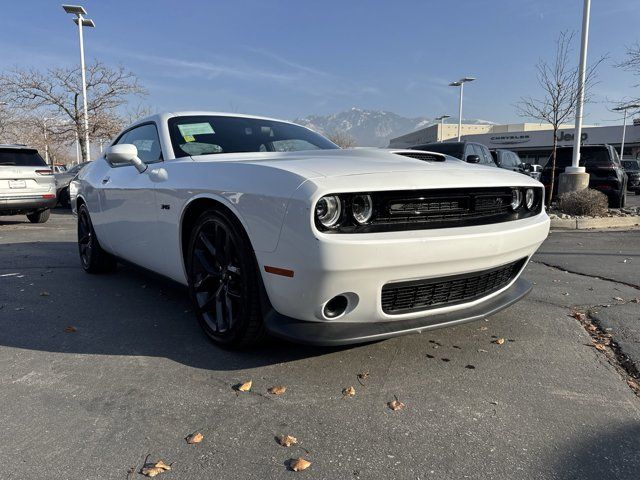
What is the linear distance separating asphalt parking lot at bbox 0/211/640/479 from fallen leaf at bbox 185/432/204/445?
2cm

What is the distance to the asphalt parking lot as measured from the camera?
6.27 feet

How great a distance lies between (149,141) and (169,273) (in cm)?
115

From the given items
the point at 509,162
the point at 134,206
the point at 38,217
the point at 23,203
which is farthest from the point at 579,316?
the point at 38,217

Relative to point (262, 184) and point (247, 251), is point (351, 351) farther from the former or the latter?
point (262, 184)

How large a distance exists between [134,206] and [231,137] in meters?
0.92

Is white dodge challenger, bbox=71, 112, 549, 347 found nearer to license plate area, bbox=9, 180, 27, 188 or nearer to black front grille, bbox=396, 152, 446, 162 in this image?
black front grille, bbox=396, 152, 446, 162

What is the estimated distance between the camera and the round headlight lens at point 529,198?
305cm

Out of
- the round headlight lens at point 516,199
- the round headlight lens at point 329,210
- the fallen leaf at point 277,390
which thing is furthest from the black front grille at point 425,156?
the fallen leaf at point 277,390

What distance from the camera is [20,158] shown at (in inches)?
383

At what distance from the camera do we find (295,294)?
2.35m

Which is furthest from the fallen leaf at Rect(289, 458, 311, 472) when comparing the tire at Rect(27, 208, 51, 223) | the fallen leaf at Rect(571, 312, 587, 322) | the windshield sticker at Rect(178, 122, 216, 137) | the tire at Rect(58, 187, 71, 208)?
→ the tire at Rect(58, 187, 71, 208)

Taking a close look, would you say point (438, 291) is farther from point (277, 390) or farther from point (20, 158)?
point (20, 158)

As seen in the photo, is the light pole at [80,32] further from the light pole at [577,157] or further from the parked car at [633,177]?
the parked car at [633,177]

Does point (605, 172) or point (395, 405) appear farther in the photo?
point (605, 172)
